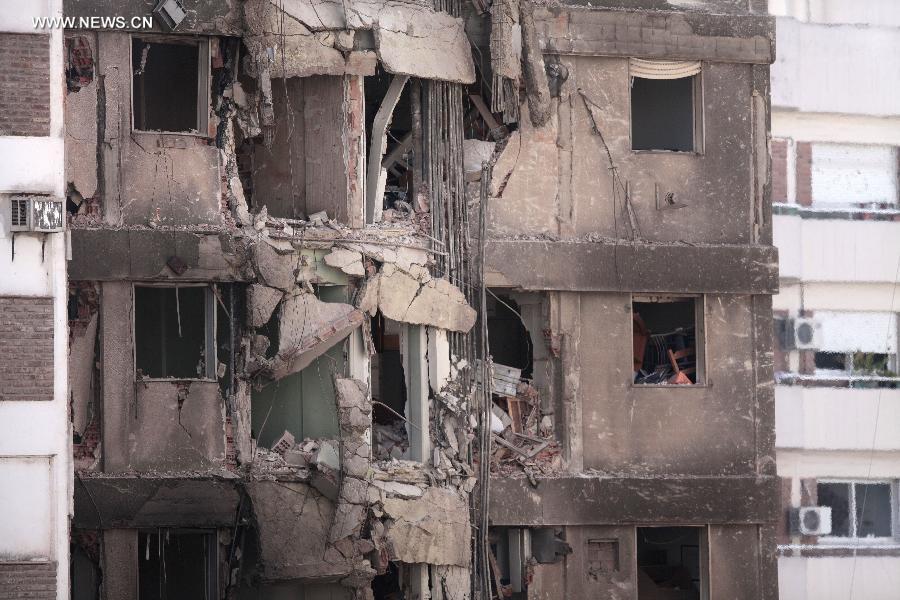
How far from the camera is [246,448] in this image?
21.6 m

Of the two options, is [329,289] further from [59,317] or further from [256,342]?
[59,317]

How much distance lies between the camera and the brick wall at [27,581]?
19156 mm

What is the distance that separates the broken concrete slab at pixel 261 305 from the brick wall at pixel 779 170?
42.3 ft

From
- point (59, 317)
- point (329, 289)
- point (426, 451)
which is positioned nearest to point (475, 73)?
point (329, 289)

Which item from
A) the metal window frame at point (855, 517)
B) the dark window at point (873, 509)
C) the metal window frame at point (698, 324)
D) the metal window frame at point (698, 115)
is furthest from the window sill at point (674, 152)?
the dark window at point (873, 509)

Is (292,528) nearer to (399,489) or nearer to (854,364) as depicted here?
(399,489)

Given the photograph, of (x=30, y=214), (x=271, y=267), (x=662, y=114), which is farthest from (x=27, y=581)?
(x=662, y=114)

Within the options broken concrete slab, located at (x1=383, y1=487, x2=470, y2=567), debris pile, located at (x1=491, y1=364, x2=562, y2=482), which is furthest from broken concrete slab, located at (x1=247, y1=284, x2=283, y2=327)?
debris pile, located at (x1=491, y1=364, x2=562, y2=482)

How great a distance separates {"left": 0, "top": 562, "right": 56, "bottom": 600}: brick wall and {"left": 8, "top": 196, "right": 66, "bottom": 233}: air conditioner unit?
12.2 feet

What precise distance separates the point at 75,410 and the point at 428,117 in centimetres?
590

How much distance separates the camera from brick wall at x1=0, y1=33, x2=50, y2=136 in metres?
19.4

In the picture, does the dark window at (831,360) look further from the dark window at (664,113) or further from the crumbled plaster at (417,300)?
the crumbled plaster at (417,300)

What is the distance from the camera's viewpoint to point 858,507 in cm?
3123

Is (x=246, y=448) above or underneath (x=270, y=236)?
underneath
